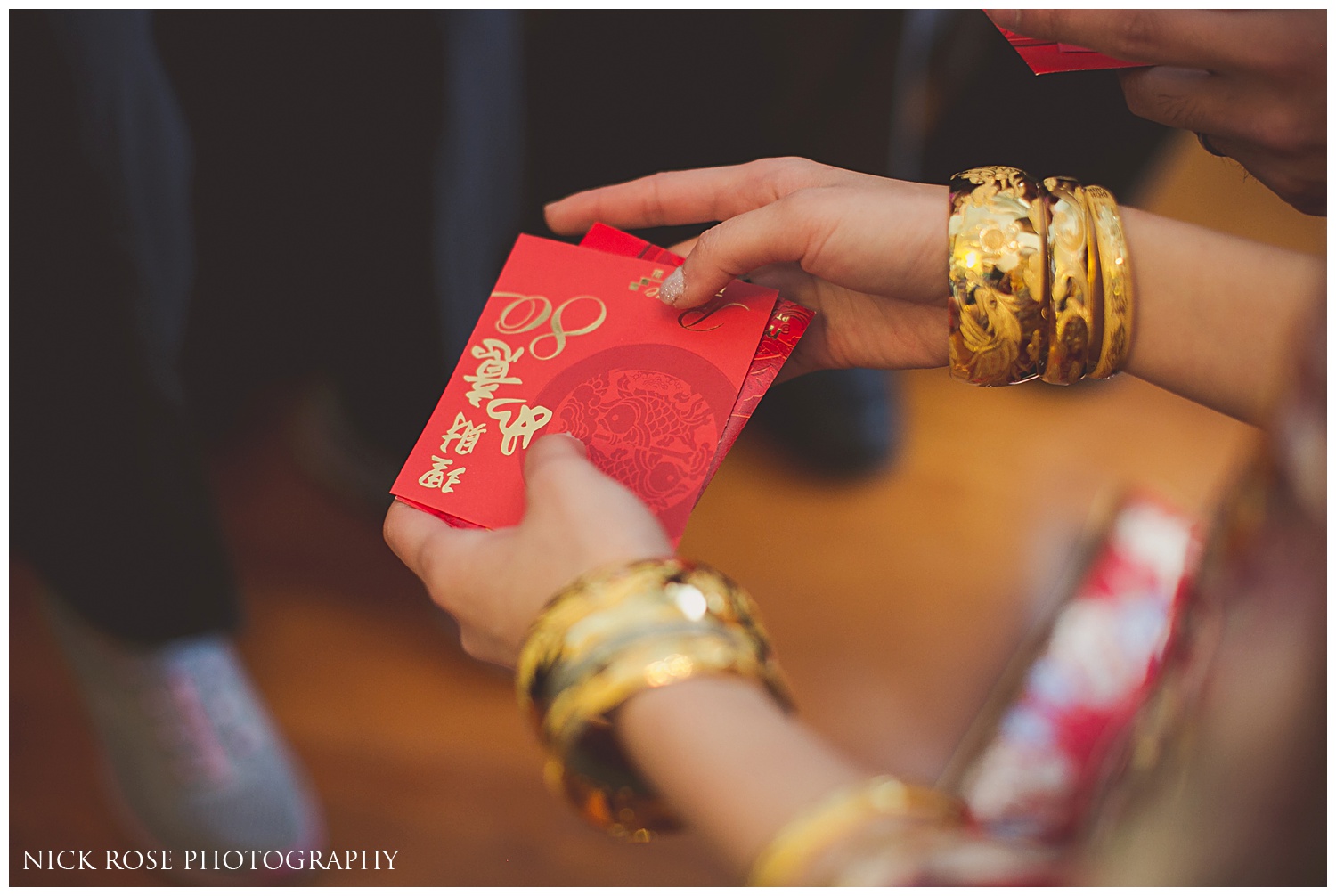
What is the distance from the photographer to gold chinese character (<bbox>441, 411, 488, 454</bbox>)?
24.2 inches

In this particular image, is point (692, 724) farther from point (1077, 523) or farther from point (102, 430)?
point (1077, 523)

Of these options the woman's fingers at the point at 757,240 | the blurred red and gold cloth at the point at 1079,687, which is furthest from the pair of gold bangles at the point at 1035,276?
the blurred red and gold cloth at the point at 1079,687

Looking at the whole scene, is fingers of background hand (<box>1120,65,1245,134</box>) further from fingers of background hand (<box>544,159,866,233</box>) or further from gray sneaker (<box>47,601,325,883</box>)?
gray sneaker (<box>47,601,325,883</box>)

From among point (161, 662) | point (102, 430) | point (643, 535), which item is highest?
point (643, 535)

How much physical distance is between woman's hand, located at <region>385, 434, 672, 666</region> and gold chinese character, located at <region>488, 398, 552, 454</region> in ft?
0.20

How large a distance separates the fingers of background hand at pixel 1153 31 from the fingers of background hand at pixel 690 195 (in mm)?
181

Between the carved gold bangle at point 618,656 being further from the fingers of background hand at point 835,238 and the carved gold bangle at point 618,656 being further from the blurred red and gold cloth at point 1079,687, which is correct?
the blurred red and gold cloth at point 1079,687

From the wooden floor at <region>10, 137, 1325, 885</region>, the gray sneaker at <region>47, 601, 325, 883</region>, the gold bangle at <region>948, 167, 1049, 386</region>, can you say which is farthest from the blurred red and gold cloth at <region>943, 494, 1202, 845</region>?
the gray sneaker at <region>47, 601, 325, 883</region>

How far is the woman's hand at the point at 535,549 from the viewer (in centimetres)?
46

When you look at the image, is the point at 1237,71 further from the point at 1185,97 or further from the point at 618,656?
the point at 618,656

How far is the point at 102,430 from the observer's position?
75 centimetres

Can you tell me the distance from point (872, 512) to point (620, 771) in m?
0.87

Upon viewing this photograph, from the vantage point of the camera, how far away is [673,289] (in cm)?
64

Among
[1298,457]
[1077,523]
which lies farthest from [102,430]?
[1077,523]
